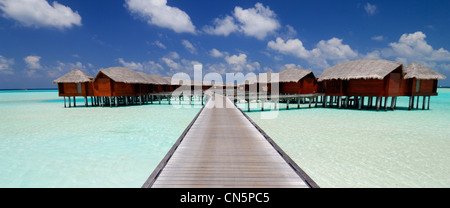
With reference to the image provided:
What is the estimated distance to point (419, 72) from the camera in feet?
57.5

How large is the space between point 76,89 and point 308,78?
2721 centimetres

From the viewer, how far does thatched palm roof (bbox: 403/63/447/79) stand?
17281mm

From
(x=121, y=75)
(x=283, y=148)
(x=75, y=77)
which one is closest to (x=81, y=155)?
(x=283, y=148)

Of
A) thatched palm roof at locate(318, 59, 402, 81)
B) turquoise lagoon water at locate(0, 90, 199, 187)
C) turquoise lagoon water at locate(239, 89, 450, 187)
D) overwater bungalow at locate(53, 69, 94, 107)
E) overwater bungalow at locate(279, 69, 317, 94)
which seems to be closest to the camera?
turquoise lagoon water at locate(239, 89, 450, 187)

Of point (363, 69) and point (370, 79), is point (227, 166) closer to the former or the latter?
point (370, 79)

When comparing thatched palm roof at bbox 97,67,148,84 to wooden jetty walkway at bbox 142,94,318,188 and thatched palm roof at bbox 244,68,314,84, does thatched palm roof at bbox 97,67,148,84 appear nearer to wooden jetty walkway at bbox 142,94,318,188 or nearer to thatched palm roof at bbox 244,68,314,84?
thatched palm roof at bbox 244,68,314,84

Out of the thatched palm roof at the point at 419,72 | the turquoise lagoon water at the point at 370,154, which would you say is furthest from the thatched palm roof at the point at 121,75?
the thatched palm roof at the point at 419,72

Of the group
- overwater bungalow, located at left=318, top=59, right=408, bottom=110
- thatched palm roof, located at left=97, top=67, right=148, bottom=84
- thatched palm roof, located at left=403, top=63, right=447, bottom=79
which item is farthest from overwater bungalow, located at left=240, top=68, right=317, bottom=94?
thatched palm roof, located at left=97, top=67, right=148, bottom=84

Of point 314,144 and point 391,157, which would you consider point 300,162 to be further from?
point 391,157

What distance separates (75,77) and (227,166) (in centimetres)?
2473

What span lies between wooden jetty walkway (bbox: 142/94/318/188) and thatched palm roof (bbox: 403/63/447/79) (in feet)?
62.3

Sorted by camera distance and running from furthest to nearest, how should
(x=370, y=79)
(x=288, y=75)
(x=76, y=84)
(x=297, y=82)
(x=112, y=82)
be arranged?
(x=288, y=75) < (x=297, y=82) < (x=76, y=84) < (x=112, y=82) < (x=370, y=79)

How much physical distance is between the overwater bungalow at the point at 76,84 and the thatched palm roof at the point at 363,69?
2520 cm

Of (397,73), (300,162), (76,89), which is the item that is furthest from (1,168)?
(397,73)
